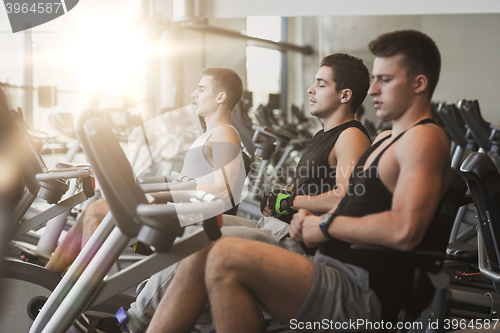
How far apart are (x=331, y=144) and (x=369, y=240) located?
2.17 feet

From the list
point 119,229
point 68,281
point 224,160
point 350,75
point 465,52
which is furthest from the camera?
point 465,52

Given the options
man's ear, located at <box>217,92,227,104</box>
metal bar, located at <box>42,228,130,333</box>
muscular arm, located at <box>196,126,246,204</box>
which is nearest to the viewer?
metal bar, located at <box>42,228,130,333</box>

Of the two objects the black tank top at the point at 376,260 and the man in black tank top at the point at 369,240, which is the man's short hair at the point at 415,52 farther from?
the black tank top at the point at 376,260

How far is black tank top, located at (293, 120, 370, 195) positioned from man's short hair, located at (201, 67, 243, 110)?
60cm

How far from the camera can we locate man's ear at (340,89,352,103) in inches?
71.3

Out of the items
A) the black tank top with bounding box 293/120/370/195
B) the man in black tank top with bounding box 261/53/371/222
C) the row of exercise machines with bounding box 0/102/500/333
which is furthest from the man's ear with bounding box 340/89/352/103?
the row of exercise machines with bounding box 0/102/500/333

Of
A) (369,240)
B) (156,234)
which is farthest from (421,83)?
(156,234)

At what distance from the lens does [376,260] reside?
1.18 m

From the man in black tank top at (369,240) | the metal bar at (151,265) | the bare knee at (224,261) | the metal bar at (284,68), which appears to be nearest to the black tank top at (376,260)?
the man in black tank top at (369,240)

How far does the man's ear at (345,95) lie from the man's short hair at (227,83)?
630 mm

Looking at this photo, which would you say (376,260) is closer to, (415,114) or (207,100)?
(415,114)

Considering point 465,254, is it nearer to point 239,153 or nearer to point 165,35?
point 239,153

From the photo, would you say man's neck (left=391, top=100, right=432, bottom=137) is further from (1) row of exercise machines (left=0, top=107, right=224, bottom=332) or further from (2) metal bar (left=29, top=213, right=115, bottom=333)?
(2) metal bar (left=29, top=213, right=115, bottom=333)

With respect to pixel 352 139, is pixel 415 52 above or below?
above
